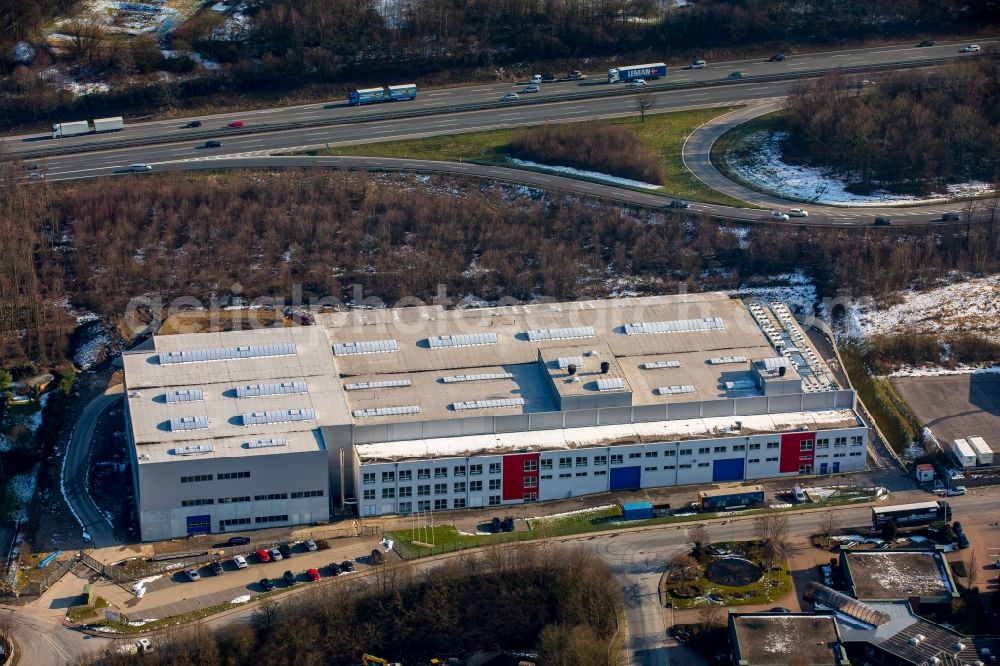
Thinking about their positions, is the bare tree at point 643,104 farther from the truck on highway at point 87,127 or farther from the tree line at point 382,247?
the truck on highway at point 87,127

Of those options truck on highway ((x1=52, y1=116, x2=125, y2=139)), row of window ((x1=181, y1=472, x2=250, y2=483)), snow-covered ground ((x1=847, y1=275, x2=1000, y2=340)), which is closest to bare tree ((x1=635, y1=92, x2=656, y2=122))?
snow-covered ground ((x1=847, y1=275, x2=1000, y2=340))

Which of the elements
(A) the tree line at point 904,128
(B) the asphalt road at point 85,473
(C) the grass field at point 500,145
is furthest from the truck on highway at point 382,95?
(B) the asphalt road at point 85,473

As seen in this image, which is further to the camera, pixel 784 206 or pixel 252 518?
pixel 784 206

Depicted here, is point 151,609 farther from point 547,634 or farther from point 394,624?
point 547,634

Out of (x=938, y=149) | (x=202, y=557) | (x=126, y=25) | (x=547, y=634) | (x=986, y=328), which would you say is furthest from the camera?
(x=126, y=25)

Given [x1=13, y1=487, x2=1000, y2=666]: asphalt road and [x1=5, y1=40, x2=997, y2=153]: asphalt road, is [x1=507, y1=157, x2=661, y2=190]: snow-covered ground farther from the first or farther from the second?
[x1=13, y1=487, x2=1000, y2=666]: asphalt road

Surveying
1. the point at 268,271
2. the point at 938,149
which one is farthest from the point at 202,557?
the point at 938,149

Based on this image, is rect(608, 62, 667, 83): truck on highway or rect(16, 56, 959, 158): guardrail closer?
rect(16, 56, 959, 158): guardrail
